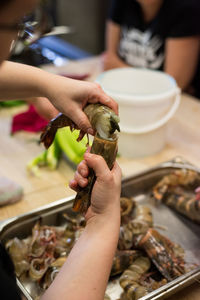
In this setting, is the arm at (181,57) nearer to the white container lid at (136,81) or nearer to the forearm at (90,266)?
the white container lid at (136,81)

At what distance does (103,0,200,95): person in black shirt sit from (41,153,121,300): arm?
1555 millimetres

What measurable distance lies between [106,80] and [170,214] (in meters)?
0.71

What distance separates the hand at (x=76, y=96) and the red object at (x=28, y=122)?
0.80 meters

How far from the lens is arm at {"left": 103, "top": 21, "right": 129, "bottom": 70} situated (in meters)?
2.41

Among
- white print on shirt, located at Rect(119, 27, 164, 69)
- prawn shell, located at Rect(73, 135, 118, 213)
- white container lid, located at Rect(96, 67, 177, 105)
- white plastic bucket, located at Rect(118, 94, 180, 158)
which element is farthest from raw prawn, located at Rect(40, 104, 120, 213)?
white print on shirt, located at Rect(119, 27, 164, 69)

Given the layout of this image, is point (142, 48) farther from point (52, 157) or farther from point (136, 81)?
point (52, 157)

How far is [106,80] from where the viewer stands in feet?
5.52

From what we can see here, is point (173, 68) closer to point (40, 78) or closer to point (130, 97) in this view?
point (130, 97)

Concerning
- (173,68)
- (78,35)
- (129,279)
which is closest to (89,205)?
(129,279)

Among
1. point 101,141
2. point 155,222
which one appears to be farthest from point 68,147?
point 101,141

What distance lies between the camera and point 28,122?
1.77 metres

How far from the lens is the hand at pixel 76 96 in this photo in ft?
3.05

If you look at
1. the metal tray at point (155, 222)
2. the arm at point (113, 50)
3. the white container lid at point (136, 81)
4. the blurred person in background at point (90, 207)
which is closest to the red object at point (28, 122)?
the white container lid at point (136, 81)

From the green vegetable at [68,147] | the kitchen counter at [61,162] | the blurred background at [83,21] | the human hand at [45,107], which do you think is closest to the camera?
the human hand at [45,107]
